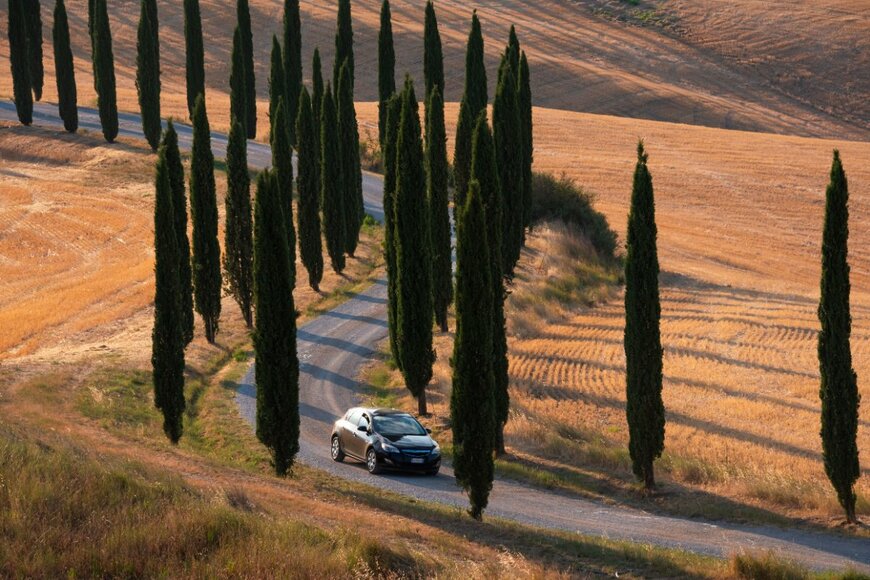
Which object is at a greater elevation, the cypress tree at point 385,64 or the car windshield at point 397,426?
the cypress tree at point 385,64

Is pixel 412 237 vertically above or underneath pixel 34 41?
underneath

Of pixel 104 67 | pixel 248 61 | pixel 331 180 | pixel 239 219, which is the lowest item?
pixel 331 180

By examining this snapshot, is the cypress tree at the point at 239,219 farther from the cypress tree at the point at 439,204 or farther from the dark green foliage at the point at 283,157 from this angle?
the cypress tree at the point at 439,204

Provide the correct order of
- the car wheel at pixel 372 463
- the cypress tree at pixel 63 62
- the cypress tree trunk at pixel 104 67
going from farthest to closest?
the cypress tree at pixel 63 62
the cypress tree trunk at pixel 104 67
the car wheel at pixel 372 463

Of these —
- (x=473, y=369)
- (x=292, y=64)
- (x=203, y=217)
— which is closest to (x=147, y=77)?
(x=292, y=64)

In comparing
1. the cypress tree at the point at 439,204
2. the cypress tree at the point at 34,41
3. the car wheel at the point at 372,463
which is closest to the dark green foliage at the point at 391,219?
the cypress tree at the point at 439,204

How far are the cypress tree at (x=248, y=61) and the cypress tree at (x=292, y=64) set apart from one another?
2629mm

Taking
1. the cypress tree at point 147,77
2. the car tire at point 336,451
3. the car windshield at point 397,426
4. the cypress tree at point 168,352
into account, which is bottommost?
the car tire at point 336,451

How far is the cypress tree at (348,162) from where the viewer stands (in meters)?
51.1

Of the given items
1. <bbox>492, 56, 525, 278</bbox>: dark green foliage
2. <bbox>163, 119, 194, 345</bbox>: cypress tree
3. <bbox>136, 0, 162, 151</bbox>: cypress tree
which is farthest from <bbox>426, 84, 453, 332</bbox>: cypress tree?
<bbox>136, 0, 162, 151</bbox>: cypress tree

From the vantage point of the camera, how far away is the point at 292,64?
6725cm

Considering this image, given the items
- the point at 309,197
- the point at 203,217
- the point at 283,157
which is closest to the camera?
the point at 203,217

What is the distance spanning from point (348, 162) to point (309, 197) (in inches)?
147

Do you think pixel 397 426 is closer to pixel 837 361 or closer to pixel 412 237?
pixel 412 237
